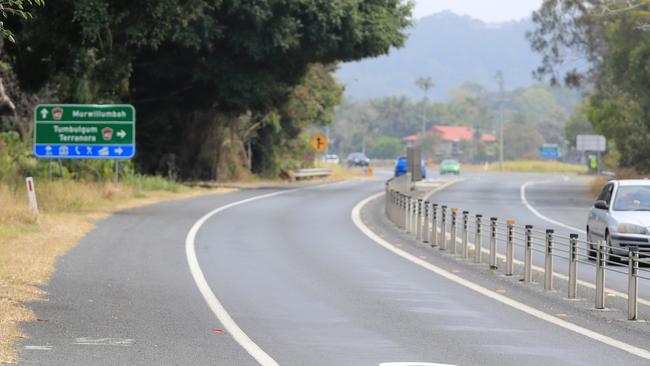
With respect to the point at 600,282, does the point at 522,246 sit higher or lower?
lower

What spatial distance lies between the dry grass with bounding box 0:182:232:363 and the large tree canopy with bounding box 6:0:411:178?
3.72 meters

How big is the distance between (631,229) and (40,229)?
12928 mm

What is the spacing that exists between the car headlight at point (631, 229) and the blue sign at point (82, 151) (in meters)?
20.7

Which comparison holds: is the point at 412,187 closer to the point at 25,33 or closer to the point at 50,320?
the point at 25,33

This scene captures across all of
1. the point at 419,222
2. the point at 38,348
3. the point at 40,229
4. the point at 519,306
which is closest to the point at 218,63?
the point at 419,222

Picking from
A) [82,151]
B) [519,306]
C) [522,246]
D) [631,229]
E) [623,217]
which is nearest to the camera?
[519,306]

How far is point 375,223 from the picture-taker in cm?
3659

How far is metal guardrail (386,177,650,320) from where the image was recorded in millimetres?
16719

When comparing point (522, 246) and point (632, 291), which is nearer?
point (632, 291)

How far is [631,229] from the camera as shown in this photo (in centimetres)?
2328

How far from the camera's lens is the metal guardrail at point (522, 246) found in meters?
16.7

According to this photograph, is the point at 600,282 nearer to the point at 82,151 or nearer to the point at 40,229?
the point at 40,229

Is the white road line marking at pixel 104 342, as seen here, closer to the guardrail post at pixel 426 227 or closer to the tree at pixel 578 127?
the guardrail post at pixel 426 227

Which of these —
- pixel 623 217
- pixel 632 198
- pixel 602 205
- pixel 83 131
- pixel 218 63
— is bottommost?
pixel 623 217
